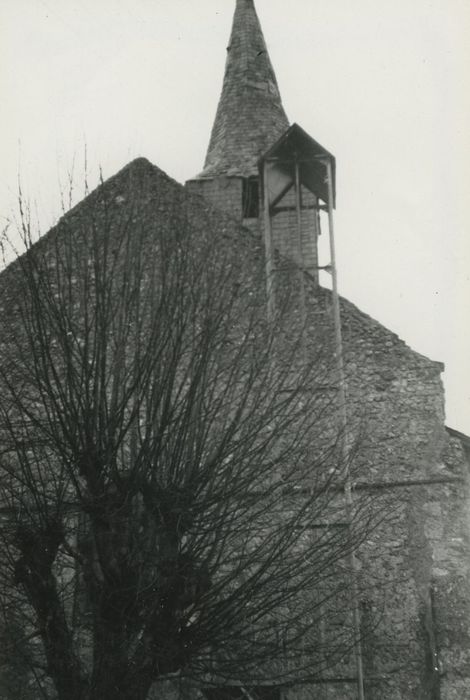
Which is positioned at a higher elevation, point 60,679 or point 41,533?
point 41,533

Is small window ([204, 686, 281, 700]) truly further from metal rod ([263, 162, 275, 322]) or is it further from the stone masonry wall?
metal rod ([263, 162, 275, 322])

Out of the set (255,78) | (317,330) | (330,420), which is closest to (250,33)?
(255,78)

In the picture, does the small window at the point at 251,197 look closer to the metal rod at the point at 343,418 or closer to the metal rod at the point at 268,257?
the metal rod at the point at 268,257

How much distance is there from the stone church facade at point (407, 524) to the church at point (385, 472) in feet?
0.04

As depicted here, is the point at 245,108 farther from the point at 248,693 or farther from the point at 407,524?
the point at 248,693

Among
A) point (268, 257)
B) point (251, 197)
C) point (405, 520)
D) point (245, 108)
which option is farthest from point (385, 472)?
point (245, 108)

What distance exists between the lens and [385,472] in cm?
1103

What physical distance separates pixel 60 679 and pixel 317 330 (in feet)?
19.3

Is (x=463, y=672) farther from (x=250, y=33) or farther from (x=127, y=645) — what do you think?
(x=250, y=33)

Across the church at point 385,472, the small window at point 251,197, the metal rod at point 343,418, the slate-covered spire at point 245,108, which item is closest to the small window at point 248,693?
the church at point 385,472

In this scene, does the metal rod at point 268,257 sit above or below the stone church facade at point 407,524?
above

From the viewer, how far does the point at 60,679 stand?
23.8 feet

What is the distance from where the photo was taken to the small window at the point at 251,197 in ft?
53.1

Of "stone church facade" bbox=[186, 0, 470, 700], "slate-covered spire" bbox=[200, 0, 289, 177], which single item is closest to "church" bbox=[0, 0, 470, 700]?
"stone church facade" bbox=[186, 0, 470, 700]
